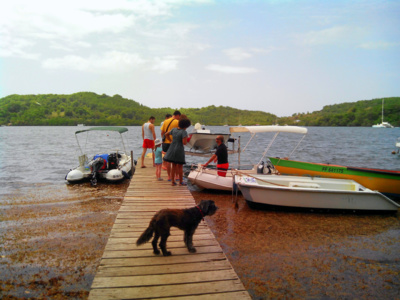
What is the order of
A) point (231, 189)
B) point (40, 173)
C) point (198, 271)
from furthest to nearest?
1. point (40, 173)
2. point (231, 189)
3. point (198, 271)

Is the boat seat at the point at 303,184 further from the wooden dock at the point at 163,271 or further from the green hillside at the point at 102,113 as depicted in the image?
the green hillside at the point at 102,113

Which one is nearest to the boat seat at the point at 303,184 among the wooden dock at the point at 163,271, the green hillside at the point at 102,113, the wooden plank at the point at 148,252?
the wooden dock at the point at 163,271

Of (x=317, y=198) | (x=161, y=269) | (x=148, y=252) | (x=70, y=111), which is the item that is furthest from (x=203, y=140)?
(x=70, y=111)

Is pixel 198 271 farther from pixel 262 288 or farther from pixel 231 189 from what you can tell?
pixel 231 189

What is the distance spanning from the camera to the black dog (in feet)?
13.0

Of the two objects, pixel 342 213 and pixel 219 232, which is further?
pixel 342 213

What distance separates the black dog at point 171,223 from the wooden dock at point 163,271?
0.20 metres

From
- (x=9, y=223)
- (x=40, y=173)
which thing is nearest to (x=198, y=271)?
(x=9, y=223)

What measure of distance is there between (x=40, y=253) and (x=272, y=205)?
21.5 ft

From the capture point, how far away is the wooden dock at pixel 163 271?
3215mm

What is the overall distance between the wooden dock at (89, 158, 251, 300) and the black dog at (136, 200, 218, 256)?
0.64 feet

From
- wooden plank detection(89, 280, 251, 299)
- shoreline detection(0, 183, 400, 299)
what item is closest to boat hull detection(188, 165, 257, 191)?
shoreline detection(0, 183, 400, 299)

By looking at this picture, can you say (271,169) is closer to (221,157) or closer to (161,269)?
(221,157)

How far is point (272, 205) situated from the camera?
9141 millimetres
